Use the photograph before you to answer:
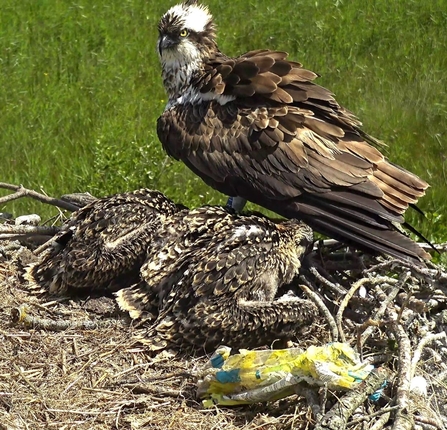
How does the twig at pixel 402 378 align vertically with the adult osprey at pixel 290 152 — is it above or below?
below

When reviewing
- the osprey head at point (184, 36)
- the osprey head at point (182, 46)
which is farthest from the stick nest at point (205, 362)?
the osprey head at point (184, 36)

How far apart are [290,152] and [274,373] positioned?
2.02 m

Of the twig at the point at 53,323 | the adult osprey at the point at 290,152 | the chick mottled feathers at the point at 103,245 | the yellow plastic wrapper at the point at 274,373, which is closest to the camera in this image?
the yellow plastic wrapper at the point at 274,373

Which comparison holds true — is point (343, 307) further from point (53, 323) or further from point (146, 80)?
point (146, 80)

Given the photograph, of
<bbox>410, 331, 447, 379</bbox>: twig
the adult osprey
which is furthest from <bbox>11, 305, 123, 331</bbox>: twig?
<bbox>410, 331, 447, 379</bbox>: twig

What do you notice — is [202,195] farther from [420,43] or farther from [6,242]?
[420,43]

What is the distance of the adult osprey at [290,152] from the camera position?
256 inches

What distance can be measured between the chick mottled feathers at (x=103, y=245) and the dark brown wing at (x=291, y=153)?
66 centimetres

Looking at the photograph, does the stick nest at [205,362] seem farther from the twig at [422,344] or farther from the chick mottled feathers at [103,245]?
the chick mottled feathers at [103,245]

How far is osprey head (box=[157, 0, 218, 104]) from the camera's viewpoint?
7.77 m

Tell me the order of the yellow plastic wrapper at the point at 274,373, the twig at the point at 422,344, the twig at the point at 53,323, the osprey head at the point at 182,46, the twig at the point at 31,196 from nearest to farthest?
the yellow plastic wrapper at the point at 274,373 → the twig at the point at 422,344 → the twig at the point at 53,323 → the twig at the point at 31,196 → the osprey head at the point at 182,46

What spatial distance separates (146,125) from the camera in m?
10.1

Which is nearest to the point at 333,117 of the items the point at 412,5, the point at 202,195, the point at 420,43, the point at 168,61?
the point at 168,61

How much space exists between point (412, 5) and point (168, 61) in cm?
539
